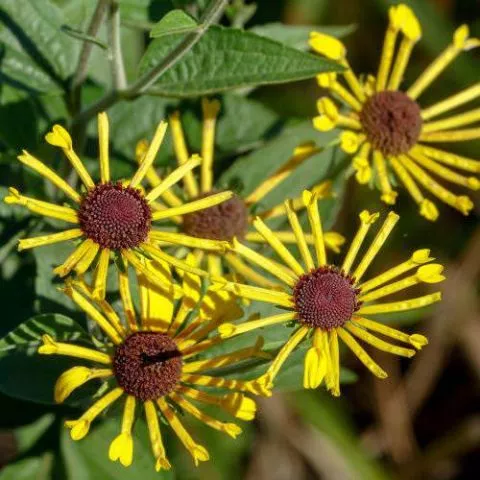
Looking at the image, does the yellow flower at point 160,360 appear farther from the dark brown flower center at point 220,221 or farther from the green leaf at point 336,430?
the green leaf at point 336,430

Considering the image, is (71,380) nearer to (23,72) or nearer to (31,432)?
(31,432)

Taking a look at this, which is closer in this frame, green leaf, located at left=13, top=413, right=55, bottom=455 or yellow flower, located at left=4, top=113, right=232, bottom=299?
yellow flower, located at left=4, top=113, right=232, bottom=299

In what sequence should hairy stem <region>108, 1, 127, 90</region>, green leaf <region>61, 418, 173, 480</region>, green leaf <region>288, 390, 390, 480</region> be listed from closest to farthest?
hairy stem <region>108, 1, 127, 90</region> → green leaf <region>61, 418, 173, 480</region> → green leaf <region>288, 390, 390, 480</region>

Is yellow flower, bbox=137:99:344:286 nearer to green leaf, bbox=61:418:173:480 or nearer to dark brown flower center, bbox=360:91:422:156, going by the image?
dark brown flower center, bbox=360:91:422:156

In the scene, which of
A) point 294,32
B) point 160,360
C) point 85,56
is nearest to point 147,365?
point 160,360

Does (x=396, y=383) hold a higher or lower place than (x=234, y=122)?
lower

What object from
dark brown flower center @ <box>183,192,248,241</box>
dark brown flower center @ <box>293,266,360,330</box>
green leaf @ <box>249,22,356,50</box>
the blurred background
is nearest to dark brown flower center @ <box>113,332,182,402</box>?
dark brown flower center @ <box>293,266,360,330</box>

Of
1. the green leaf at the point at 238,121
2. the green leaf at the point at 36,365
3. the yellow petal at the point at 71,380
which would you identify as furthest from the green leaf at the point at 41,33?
the yellow petal at the point at 71,380
